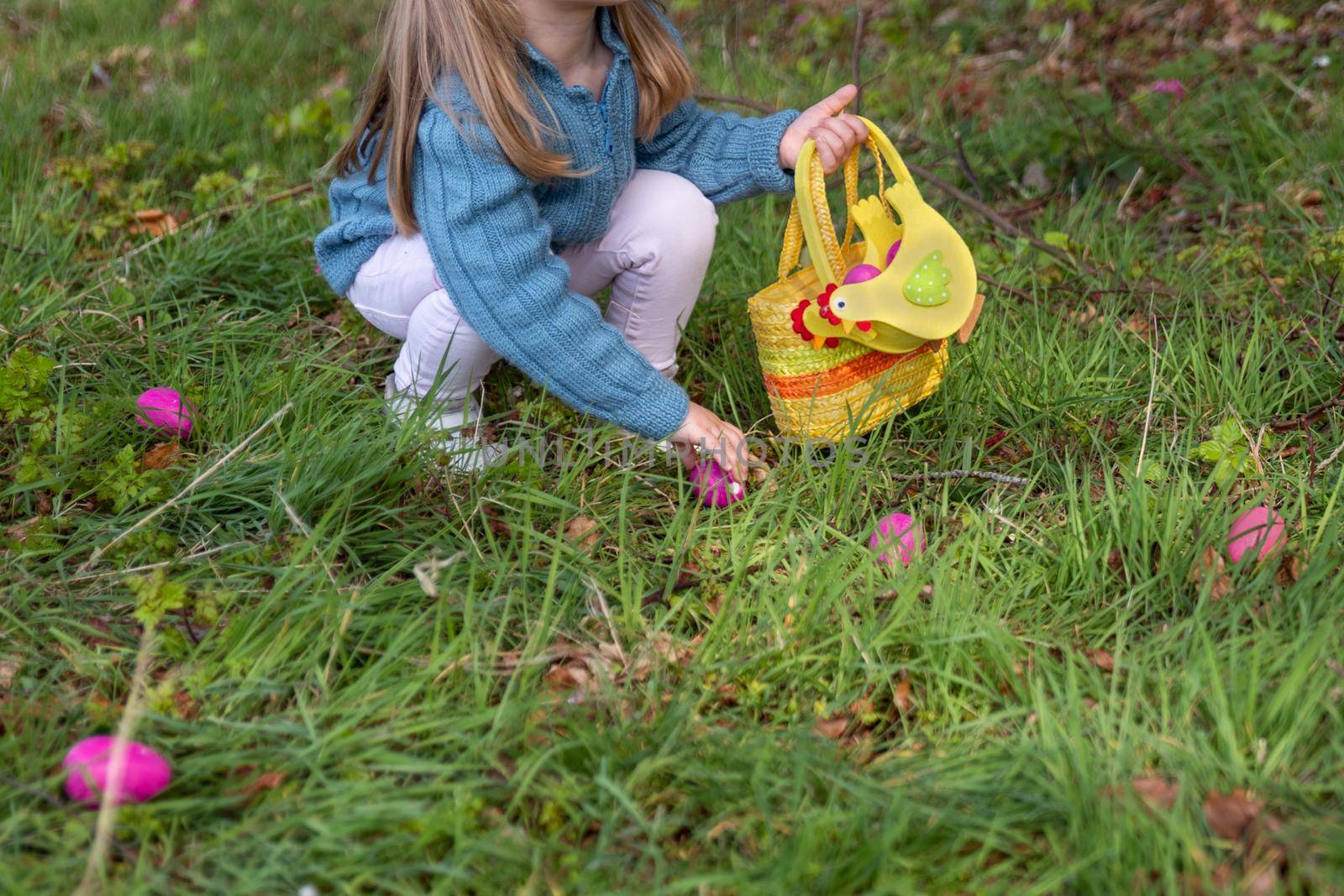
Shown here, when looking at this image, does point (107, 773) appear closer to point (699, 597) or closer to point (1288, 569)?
point (699, 597)

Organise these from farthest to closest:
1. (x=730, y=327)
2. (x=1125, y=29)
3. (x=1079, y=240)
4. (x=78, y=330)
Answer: (x=1125, y=29) → (x=1079, y=240) → (x=730, y=327) → (x=78, y=330)

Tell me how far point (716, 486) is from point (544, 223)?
596 millimetres

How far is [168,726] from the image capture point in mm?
1613

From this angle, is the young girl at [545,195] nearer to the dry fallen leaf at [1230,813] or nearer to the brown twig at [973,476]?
the brown twig at [973,476]

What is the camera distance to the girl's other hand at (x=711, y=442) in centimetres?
221

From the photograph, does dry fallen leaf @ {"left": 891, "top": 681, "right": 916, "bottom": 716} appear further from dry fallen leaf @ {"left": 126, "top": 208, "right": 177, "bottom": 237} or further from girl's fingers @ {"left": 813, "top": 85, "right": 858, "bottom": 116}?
dry fallen leaf @ {"left": 126, "top": 208, "right": 177, "bottom": 237}

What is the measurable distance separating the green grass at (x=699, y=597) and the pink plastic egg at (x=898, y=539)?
0.04 metres

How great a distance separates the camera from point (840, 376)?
2221 millimetres

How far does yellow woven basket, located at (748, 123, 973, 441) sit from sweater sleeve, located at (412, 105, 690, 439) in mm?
199

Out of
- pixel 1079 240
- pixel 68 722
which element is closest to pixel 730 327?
pixel 1079 240

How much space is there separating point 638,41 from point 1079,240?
1378 mm

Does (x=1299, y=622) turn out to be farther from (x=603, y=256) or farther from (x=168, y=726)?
(x=168, y=726)

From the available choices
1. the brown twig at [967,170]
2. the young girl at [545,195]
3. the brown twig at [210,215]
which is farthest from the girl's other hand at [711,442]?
the brown twig at [210,215]

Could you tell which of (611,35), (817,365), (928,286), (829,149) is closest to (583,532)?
(817,365)
